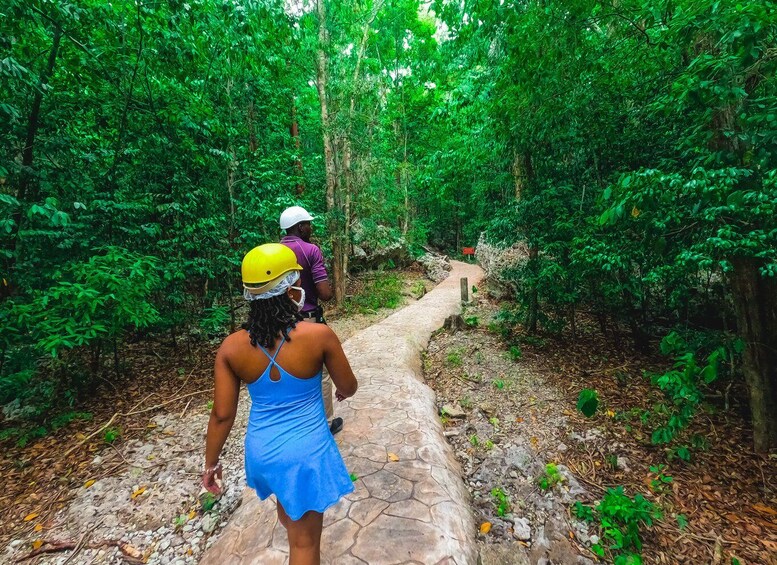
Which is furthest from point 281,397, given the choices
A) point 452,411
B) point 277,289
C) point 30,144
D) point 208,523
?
point 30,144

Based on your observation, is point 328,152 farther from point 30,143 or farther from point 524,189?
point 30,143

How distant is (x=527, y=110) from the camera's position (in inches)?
191

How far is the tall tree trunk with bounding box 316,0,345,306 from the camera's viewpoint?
9.66 metres

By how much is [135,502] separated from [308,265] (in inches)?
112

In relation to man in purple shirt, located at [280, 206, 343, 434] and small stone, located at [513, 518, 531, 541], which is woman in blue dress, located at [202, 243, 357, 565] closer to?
man in purple shirt, located at [280, 206, 343, 434]

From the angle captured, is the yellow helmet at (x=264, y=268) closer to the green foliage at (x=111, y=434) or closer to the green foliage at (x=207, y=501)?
the green foliage at (x=207, y=501)

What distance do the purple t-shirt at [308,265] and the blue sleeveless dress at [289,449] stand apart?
1527 mm

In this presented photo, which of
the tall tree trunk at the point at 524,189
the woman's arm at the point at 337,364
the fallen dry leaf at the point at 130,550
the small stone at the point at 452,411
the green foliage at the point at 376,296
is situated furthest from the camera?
the green foliage at the point at 376,296

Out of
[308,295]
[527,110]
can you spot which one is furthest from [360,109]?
[308,295]

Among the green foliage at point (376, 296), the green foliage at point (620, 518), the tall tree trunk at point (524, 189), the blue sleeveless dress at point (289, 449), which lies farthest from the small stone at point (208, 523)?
the green foliage at point (376, 296)

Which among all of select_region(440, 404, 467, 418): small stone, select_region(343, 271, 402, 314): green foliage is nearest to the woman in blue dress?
select_region(440, 404, 467, 418): small stone

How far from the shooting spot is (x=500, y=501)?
10.3 ft

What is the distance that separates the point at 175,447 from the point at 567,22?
22.7 ft

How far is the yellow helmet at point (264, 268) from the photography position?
1589 mm
